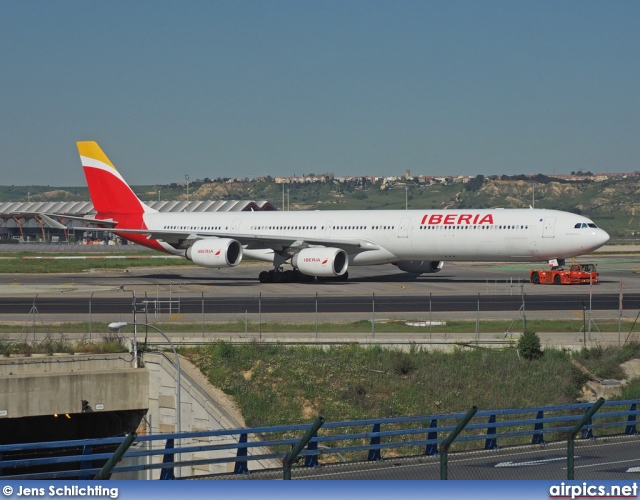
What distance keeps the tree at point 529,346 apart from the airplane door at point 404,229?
22.8 m

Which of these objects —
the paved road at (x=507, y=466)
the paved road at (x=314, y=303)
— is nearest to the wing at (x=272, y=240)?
the paved road at (x=314, y=303)

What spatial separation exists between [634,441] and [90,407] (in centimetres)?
1676

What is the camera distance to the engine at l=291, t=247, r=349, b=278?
5416 cm

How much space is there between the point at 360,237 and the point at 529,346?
Answer: 25.5 meters

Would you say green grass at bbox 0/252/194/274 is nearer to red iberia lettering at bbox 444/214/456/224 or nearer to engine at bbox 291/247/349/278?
engine at bbox 291/247/349/278

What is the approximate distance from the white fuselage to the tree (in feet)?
66.2

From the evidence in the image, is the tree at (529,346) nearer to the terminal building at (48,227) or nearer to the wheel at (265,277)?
the wheel at (265,277)

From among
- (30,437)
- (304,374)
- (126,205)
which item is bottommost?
(30,437)

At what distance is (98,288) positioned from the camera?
2240 inches

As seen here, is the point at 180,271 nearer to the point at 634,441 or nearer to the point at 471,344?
Result: the point at 471,344

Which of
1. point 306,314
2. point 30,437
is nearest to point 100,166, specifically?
point 306,314

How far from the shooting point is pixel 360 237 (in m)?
57.7

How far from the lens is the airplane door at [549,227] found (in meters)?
52.6

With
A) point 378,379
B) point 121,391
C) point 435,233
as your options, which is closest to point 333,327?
point 378,379
